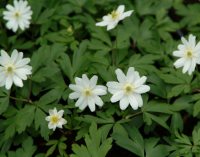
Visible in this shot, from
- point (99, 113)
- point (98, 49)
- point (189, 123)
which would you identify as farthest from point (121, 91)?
point (189, 123)

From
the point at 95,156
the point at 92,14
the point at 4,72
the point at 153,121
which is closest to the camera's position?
the point at 95,156

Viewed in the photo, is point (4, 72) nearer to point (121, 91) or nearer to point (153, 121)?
point (121, 91)

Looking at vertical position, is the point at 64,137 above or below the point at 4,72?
below

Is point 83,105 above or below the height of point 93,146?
above

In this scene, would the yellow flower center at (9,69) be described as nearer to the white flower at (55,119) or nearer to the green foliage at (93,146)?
the white flower at (55,119)

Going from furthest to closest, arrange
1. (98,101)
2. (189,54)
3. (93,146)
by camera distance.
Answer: (189,54) → (98,101) → (93,146)

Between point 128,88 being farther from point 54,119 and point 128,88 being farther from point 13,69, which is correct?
point 13,69

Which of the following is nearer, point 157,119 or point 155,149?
point 155,149

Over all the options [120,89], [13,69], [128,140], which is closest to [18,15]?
[13,69]
